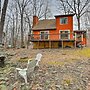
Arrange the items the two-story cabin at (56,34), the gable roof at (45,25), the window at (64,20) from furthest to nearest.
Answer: the gable roof at (45,25)
the window at (64,20)
the two-story cabin at (56,34)

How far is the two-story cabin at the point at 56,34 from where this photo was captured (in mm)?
19250

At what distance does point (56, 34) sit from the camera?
19.4 m

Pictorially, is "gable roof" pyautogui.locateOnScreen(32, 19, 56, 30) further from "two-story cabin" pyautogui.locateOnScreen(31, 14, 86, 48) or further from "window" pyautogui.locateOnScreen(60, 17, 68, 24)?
"window" pyautogui.locateOnScreen(60, 17, 68, 24)

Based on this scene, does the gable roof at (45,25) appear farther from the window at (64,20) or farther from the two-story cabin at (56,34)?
the window at (64,20)

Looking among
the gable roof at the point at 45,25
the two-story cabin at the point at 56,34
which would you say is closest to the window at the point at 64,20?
the two-story cabin at the point at 56,34

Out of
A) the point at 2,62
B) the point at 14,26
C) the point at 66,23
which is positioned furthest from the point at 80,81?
the point at 14,26

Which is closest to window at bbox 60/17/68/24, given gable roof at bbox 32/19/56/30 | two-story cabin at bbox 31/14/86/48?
two-story cabin at bbox 31/14/86/48

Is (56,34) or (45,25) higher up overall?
(45,25)

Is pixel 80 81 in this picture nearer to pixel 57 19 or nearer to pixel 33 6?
pixel 57 19

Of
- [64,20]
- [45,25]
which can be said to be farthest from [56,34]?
[45,25]

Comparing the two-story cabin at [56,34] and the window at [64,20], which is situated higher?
the window at [64,20]

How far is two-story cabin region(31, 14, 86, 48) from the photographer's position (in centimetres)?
1925

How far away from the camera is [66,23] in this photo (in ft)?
74.7

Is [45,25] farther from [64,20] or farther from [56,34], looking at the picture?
[56,34]
